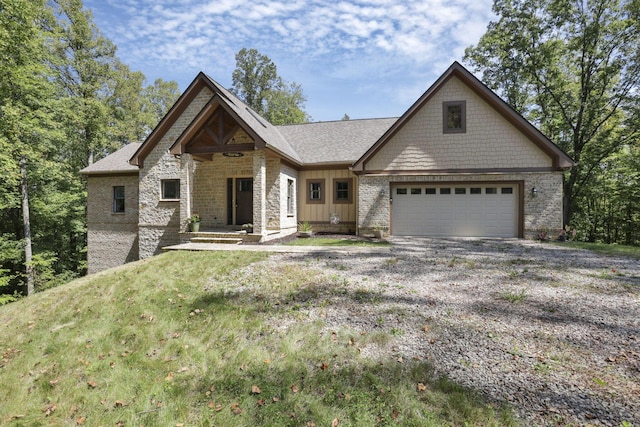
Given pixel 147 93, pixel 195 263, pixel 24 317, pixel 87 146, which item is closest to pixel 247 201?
pixel 195 263

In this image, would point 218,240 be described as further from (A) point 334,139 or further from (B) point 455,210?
(B) point 455,210

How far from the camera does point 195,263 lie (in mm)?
7785

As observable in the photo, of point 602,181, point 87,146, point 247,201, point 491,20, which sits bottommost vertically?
point 247,201

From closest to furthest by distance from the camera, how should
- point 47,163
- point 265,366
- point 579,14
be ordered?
point 265,366 → point 47,163 → point 579,14

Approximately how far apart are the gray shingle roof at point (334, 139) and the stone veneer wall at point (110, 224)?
9190 mm

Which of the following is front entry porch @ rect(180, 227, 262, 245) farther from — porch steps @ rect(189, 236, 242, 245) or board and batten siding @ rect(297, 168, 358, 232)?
board and batten siding @ rect(297, 168, 358, 232)

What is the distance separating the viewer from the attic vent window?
40.2 ft

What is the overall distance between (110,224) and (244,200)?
8057 millimetres

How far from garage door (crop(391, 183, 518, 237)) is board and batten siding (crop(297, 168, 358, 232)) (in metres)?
2.21

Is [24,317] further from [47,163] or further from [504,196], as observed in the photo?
[504,196]

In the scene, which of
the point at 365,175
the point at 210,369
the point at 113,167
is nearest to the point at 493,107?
the point at 365,175

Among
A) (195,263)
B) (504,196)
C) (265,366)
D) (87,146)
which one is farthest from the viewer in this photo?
(87,146)

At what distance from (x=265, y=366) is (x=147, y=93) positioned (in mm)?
35929

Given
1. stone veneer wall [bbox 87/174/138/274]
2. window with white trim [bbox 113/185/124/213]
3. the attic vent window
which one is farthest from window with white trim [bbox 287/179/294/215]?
window with white trim [bbox 113/185/124/213]
